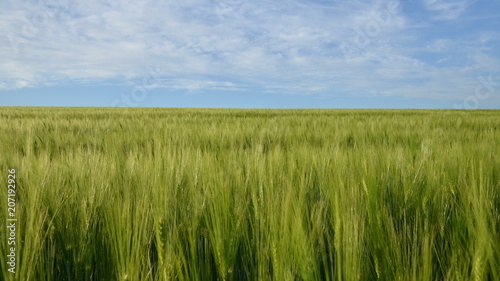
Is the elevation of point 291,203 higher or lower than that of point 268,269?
higher

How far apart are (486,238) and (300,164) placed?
1.08m

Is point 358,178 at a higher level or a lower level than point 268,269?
higher

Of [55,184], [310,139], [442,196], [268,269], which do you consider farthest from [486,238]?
[310,139]

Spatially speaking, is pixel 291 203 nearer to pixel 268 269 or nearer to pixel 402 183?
pixel 268 269

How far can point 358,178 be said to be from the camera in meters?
1.41

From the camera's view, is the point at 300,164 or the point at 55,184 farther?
the point at 300,164

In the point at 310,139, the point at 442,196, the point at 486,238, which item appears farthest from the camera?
Result: the point at 310,139

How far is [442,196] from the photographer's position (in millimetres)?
1191

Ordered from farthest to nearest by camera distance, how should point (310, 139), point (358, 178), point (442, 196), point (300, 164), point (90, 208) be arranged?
1. point (310, 139)
2. point (300, 164)
3. point (358, 178)
4. point (442, 196)
5. point (90, 208)

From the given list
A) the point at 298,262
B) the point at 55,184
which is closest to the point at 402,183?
the point at 298,262

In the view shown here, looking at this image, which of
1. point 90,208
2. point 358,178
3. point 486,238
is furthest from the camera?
point 358,178

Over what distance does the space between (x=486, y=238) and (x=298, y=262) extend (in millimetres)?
450

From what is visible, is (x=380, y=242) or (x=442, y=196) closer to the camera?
(x=380, y=242)

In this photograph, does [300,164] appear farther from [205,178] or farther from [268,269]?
[268,269]
